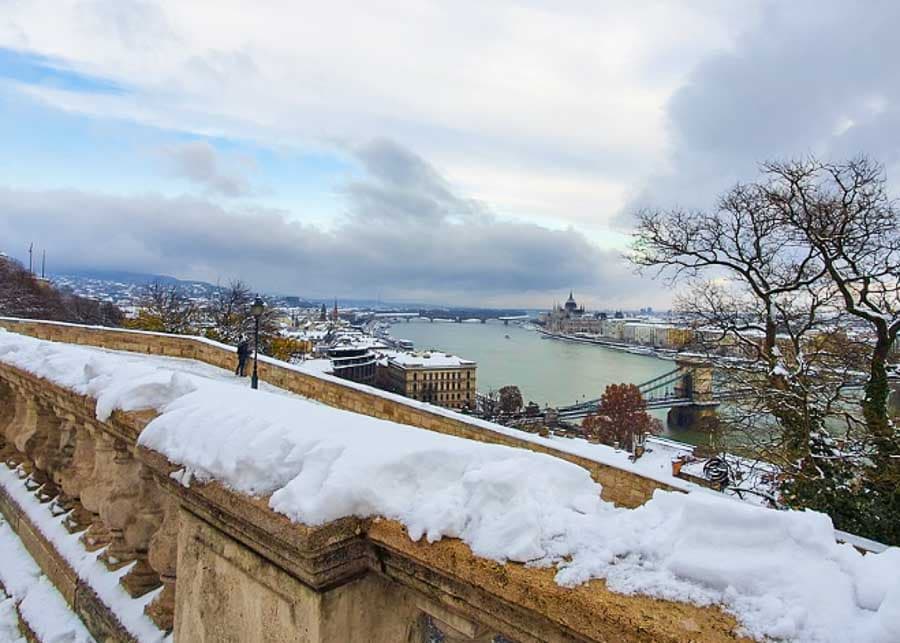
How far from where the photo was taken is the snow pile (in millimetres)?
2230

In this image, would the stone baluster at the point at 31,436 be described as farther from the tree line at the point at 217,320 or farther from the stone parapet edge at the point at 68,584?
the tree line at the point at 217,320

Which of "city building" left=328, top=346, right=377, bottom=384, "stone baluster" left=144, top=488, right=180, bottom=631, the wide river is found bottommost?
the wide river

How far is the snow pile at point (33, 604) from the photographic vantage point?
223cm

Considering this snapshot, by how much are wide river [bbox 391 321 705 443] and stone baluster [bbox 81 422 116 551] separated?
3890 centimetres

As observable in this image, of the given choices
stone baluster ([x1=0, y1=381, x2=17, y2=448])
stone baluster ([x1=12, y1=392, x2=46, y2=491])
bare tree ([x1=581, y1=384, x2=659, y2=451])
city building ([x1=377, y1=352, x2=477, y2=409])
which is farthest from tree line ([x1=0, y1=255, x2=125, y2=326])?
bare tree ([x1=581, y1=384, x2=659, y2=451])

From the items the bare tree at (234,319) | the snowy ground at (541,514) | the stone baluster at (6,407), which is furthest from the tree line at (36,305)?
the snowy ground at (541,514)

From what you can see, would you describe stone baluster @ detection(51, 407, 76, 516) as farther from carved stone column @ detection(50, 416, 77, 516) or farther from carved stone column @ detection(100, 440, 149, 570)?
carved stone column @ detection(100, 440, 149, 570)

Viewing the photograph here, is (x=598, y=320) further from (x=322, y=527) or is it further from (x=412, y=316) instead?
(x=322, y=527)

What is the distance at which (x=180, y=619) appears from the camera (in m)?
1.65

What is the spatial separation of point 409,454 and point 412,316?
18515 cm

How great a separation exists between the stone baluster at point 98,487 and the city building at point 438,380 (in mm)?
49952

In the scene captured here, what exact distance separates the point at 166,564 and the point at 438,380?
52142mm

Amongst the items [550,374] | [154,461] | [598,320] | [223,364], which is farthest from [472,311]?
[154,461]

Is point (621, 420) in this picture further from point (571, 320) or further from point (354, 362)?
point (571, 320)
